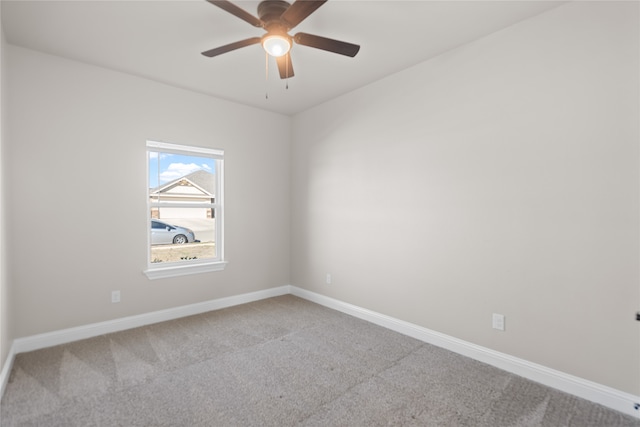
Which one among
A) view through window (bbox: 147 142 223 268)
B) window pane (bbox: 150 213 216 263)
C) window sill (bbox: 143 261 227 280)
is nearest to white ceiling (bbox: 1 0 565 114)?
view through window (bbox: 147 142 223 268)

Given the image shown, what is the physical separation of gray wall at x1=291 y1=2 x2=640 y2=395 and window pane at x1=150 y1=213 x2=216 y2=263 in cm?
184

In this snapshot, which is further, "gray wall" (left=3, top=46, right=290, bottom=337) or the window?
the window

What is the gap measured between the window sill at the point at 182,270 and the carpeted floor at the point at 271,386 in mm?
578

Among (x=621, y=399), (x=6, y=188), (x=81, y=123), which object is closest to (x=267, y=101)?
(x=81, y=123)

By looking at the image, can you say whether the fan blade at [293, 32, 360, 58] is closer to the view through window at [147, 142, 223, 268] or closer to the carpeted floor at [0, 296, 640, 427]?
the view through window at [147, 142, 223, 268]

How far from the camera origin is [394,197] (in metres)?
3.17

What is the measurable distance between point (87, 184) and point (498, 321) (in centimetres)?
381

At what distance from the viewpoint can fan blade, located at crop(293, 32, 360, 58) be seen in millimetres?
2018

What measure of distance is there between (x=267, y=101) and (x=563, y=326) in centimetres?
367

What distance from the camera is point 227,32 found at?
2.41 metres

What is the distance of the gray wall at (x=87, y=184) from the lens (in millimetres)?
2643

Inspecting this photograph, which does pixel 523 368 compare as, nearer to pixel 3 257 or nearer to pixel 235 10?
pixel 235 10

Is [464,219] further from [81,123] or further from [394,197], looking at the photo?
[81,123]

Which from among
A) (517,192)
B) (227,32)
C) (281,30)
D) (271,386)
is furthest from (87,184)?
(517,192)
